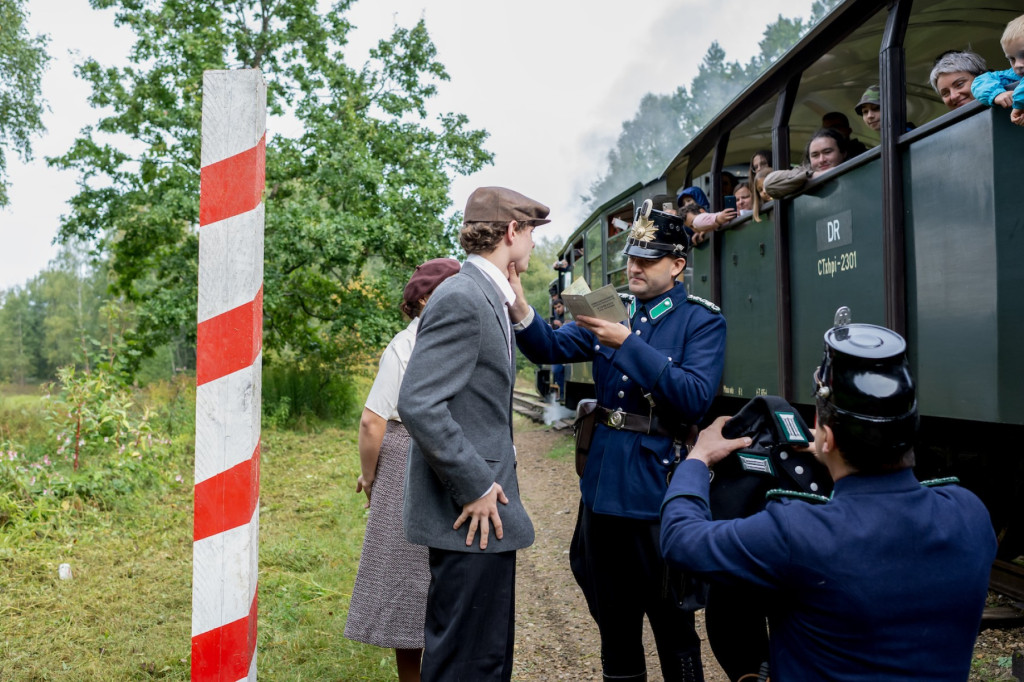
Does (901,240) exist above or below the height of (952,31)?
below

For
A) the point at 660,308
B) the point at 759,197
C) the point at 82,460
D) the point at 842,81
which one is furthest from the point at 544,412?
the point at 660,308

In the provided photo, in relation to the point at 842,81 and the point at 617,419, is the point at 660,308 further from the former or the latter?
the point at 842,81

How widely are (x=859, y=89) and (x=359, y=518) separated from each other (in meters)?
5.19

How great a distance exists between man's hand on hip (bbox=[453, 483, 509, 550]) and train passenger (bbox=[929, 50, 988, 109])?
→ 260 cm

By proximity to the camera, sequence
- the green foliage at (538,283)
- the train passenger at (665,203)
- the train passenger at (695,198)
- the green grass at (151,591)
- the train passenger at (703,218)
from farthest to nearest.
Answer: the green foliage at (538,283) < the train passenger at (695,198) < the train passenger at (703,218) < the green grass at (151,591) < the train passenger at (665,203)

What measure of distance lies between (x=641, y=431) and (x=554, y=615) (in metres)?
2.47

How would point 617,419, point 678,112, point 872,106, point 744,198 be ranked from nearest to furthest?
point 617,419 < point 872,106 < point 744,198 < point 678,112

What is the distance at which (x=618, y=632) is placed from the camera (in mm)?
2922

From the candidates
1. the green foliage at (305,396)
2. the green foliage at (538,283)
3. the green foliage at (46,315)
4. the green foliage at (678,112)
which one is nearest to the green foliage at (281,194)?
the green foliage at (305,396)

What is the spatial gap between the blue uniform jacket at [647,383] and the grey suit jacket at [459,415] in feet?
1.72

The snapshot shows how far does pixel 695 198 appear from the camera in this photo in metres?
6.43

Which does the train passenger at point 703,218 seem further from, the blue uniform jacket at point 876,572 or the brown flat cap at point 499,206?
the blue uniform jacket at point 876,572

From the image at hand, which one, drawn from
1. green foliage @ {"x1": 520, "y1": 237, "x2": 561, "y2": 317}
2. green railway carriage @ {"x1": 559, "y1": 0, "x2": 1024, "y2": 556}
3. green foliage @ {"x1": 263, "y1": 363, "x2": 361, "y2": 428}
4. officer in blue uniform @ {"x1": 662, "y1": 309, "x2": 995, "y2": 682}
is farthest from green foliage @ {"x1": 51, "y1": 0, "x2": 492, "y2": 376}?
green foliage @ {"x1": 520, "y1": 237, "x2": 561, "y2": 317}

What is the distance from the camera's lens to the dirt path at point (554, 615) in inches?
164
